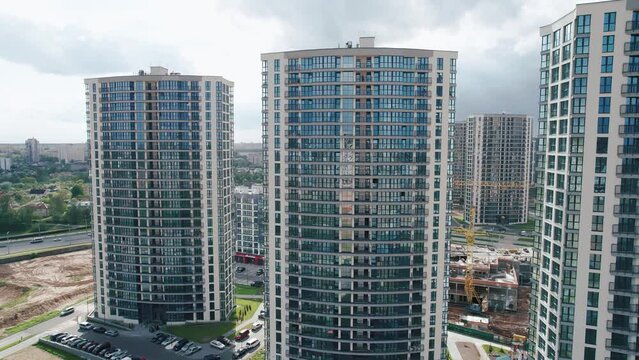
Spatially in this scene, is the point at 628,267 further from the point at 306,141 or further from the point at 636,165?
the point at 306,141

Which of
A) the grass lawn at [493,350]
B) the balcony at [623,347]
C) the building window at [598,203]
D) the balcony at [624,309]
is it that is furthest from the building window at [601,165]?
the grass lawn at [493,350]

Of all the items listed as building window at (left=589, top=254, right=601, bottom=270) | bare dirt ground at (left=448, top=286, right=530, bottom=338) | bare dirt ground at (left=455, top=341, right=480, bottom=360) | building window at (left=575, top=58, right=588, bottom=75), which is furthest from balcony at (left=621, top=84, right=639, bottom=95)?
bare dirt ground at (left=448, top=286, right=530, bottom=338)

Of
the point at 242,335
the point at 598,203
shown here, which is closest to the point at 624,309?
the point at 598,203

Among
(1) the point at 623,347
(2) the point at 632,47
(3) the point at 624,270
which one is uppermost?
(2) the point at 632,47

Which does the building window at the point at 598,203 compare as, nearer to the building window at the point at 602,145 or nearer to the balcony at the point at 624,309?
the building window at the point at 602,145

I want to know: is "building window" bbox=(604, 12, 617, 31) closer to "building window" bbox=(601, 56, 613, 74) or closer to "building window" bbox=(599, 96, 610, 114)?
"building window" bbox=(601, 56, 613, 74)

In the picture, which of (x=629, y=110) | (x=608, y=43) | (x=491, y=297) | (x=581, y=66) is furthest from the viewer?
(x=491, y=297)

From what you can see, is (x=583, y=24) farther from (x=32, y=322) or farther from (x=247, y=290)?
(x=32, y=322)
